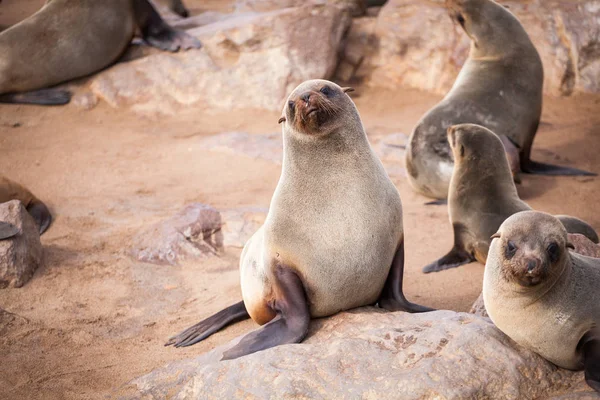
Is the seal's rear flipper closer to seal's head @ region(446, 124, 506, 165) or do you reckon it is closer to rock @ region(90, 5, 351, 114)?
seal's head @ region(446, 124, 506, 165)

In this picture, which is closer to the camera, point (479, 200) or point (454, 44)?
point (479, 200)

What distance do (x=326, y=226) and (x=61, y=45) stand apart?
22.9ft

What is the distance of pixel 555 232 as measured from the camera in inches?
136

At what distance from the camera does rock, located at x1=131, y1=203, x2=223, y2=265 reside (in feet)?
20.0

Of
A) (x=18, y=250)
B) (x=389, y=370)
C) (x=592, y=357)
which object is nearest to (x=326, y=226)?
(x=389, y=370)

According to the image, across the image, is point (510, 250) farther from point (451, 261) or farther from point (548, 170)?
point (548, 170)

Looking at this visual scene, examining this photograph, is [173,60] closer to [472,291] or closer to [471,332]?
[472,291]

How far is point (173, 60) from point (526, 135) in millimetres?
4875

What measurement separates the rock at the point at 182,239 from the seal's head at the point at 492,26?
350 cm

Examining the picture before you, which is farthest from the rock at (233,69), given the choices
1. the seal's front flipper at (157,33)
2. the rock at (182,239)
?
the rock at (182,239)

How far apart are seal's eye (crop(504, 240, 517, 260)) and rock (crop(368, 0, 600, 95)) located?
7394mm

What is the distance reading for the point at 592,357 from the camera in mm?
3352

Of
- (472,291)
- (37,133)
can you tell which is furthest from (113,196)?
(472,291)

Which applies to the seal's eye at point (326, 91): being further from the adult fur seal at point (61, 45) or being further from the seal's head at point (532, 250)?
the adult fur seal at point (61, 45)
